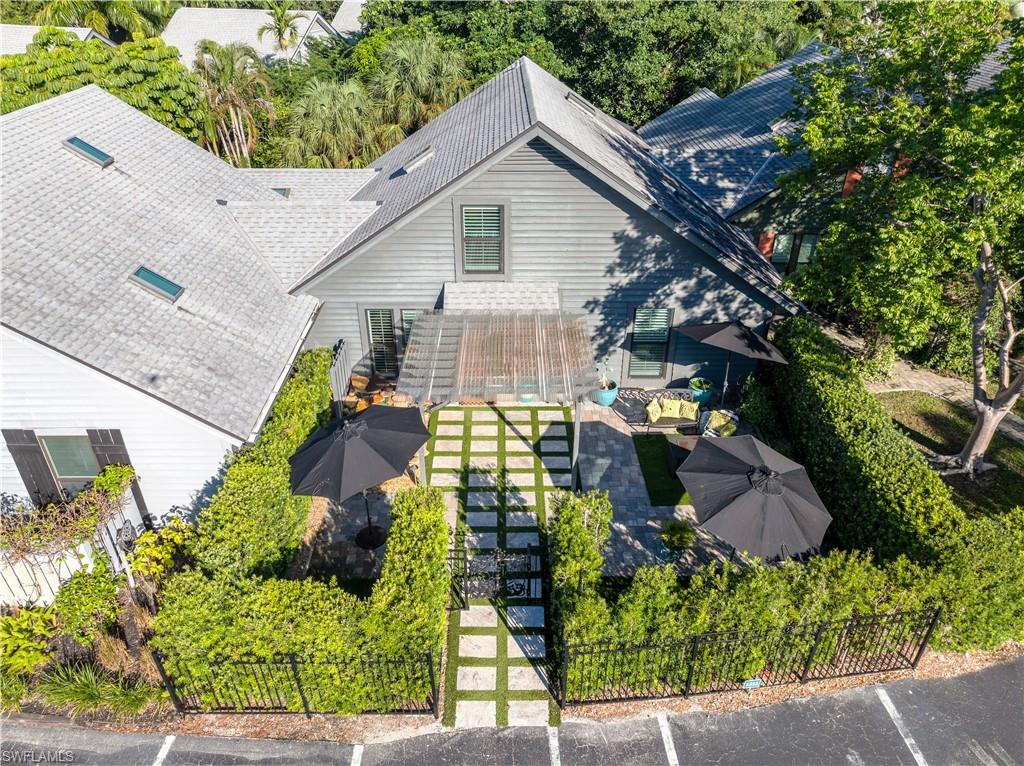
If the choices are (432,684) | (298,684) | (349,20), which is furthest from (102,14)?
(432,684)

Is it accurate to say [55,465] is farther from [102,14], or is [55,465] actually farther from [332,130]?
[102,14]

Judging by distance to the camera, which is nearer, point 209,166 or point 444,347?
point 444,347

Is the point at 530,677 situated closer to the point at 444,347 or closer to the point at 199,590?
the point at 199,590

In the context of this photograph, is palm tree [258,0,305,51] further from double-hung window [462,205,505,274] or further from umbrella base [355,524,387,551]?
umbrella base [355,524,387,551]

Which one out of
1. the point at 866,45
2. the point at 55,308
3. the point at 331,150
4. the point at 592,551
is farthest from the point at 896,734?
the point at 331,150

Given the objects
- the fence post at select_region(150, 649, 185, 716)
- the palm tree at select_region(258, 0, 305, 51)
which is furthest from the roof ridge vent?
the palm tree at select_region(258, 0, 305, 51)

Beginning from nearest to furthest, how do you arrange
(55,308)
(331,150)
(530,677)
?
(530,677), (55,308), (331,150)
